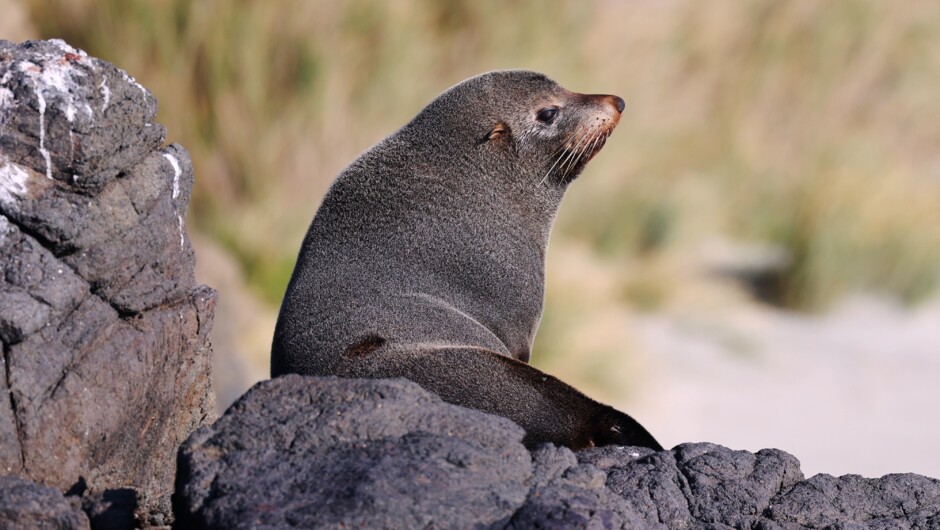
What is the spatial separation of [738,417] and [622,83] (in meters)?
4.25

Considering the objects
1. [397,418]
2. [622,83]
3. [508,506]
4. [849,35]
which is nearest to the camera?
[508,506]

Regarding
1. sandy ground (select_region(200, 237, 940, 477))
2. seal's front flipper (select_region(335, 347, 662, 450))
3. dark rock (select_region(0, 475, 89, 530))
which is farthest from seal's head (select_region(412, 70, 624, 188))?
sandy ground (select_region(200, 237, 940, 477))

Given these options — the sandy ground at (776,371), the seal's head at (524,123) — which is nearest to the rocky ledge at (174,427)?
the seal's head at (524,123)

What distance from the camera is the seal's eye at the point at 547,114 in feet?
18.2

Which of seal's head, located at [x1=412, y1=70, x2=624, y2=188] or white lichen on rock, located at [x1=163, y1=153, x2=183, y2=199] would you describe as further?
seal's head, located at [x1=412, y1=70, x2=624, y2=188]

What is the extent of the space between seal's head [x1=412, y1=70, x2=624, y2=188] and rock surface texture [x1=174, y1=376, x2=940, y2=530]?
212 cm

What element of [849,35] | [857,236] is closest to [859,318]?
[857,236]

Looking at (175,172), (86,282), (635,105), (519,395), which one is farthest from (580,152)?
(635,105)

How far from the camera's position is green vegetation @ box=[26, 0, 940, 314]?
966 cm

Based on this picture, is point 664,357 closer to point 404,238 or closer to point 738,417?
point 738,417

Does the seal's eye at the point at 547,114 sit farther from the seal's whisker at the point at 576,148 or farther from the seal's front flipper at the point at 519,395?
the seal's front flipper at the point at 519,395

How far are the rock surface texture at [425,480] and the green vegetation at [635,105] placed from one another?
20.8ft

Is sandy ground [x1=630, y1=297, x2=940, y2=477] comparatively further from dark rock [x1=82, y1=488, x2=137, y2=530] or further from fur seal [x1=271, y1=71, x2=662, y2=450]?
dark rock [x1=82, y1=488, x2=137, y2=530]

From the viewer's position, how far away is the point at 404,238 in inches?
185
